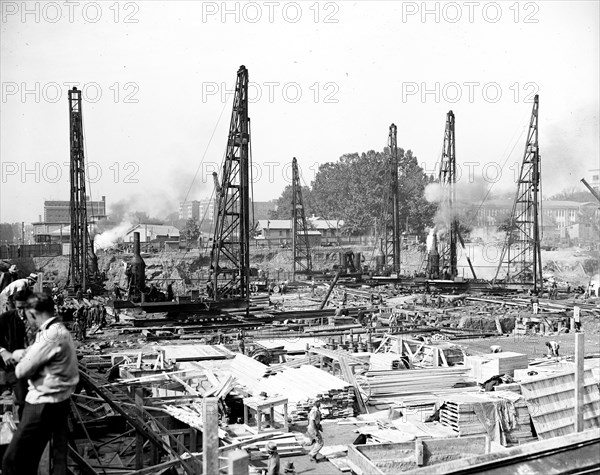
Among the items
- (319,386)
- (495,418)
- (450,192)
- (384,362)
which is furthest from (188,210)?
(495,418)

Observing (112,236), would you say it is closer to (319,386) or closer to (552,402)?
(319,386)

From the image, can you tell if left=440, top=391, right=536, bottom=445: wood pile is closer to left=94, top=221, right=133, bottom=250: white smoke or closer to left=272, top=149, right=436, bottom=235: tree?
left=272, top=149, right=436, bottom=235: tree

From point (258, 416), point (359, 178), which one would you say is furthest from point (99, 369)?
point (359, 178)

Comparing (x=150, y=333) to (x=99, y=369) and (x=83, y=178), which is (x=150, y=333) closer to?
(x=99, y=369)

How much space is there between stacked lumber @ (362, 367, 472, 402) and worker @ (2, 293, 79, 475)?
898cm

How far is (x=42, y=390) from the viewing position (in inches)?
180

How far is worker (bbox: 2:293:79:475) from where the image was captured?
15.0 feet

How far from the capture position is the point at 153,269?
5544cm

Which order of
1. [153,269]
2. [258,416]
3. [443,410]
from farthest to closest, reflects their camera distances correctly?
[153,269] < [443,410] < [258,416]

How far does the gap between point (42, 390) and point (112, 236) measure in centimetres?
7396

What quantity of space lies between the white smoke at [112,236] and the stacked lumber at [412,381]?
2416 inches

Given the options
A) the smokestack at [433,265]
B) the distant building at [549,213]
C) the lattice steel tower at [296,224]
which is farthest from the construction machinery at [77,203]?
the distant building at [549,213]

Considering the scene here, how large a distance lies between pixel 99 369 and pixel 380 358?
21.5ft

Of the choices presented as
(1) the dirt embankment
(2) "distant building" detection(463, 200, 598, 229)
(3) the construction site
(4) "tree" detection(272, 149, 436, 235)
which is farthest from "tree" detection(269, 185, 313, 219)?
(3) the construction site
